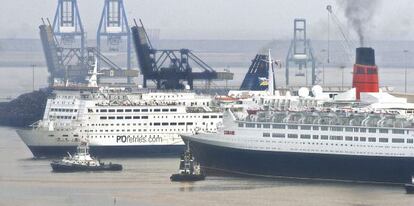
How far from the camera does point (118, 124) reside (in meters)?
65.8

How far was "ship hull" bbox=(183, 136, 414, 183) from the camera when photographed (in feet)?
175

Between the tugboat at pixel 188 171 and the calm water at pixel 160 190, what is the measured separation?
0.31 metres

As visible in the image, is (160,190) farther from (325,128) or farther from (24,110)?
(24,110)

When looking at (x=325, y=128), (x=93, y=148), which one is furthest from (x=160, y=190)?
(x=93, y=148)

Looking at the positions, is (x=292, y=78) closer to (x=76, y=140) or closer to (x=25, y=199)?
(x=76, y=140)

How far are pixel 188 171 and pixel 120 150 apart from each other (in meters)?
10.4

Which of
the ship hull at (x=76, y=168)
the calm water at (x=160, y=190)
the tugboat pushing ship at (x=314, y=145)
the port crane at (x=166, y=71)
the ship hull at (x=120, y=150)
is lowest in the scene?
the calm water at (x=160, y=190)

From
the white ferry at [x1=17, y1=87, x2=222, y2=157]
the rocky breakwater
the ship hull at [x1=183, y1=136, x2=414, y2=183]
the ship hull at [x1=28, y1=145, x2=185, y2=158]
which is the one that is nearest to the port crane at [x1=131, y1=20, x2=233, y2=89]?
the rocky breakwater

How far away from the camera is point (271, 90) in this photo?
6550 cm

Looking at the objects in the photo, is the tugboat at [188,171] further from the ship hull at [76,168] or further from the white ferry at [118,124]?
the white ferry at [118,124]

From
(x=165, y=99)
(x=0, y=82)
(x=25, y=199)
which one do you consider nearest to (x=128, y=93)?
(x=165, y=99)

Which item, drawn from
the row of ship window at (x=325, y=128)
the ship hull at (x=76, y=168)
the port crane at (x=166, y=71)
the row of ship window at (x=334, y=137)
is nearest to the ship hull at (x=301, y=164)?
the row of ship window at (x=334, y=137)

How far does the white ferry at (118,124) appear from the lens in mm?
64688

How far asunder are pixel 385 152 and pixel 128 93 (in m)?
17.1
